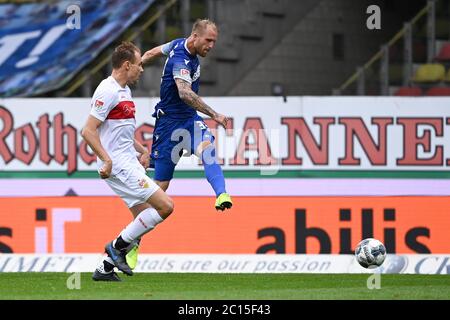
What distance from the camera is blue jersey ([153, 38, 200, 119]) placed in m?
11.6

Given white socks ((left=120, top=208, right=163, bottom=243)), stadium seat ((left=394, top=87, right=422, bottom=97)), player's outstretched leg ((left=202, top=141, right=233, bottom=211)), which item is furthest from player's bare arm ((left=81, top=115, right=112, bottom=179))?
stadium seat ((left=394, top=87, right=422, bottom=97))

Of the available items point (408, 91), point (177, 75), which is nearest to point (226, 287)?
point (177, 75)

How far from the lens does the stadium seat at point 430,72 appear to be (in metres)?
20.1

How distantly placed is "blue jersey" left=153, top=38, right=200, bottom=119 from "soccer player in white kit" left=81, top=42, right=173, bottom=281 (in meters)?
0.95

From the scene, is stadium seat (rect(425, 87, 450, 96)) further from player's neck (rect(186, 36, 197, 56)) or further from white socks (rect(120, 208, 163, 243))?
white socks (rect(120, 208, 163, 243))

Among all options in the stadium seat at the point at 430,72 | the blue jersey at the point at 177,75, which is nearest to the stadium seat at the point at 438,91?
the stadium seat at the point at 430,72

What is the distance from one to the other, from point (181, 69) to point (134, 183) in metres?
1.51

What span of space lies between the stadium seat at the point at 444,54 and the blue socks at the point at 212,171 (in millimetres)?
9587

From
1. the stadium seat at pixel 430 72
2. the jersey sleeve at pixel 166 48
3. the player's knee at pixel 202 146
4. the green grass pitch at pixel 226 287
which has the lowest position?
the green grass pitch at pixel 226 287

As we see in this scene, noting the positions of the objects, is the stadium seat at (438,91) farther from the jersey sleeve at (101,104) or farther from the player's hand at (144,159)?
the jersey sleeve at (101,104)

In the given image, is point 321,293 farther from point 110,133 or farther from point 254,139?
point 254,139

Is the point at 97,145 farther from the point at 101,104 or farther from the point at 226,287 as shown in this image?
the point at 226,287

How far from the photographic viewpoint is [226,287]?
10.8m
